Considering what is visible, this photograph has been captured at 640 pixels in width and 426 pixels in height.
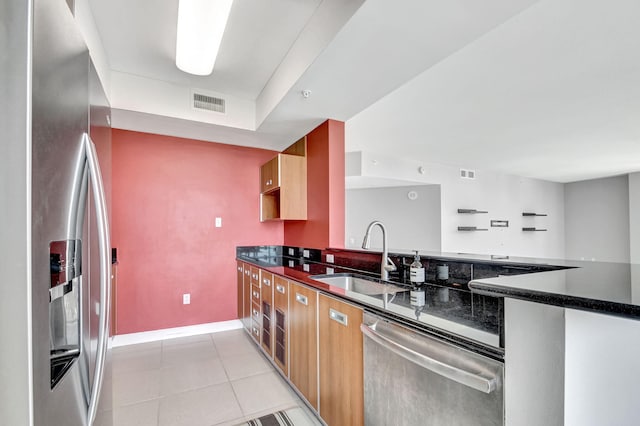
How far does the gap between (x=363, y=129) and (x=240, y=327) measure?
10.0 feet

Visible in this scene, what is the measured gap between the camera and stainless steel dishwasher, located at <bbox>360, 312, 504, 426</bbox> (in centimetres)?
90

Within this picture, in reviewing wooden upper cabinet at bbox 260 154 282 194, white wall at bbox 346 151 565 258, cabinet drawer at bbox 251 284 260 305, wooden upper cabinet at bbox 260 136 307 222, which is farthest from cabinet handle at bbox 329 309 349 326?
white wall at bbox 346 151 565 258

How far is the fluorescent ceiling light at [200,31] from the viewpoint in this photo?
5.72 ft

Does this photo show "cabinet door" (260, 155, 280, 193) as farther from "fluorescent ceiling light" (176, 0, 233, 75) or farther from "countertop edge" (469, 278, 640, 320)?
"countertop edge" (469, 278, 640, 320)

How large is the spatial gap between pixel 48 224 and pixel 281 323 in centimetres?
200

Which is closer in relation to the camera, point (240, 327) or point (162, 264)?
point (162, 264)

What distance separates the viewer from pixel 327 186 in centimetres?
311

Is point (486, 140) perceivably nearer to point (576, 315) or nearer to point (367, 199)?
point (367, 199)

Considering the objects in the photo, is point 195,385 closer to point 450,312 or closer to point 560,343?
point 450,312

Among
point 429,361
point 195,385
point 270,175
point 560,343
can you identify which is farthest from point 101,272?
point 270,175

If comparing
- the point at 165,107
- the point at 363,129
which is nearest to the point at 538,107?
the point at 363,129

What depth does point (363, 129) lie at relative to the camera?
13.4 ft

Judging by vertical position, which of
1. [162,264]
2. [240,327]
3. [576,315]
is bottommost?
[240,327]

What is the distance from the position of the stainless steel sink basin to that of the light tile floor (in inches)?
34.8
